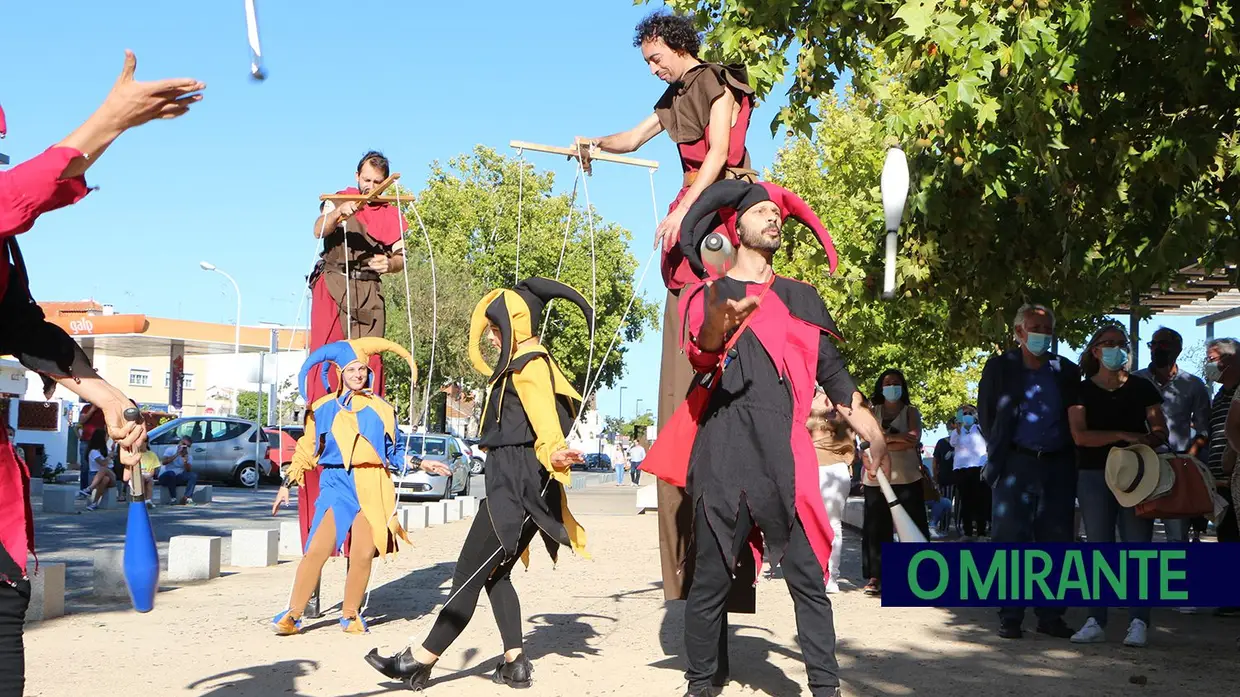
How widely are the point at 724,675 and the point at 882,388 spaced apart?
19.3 ft

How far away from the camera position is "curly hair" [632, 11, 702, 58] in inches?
263

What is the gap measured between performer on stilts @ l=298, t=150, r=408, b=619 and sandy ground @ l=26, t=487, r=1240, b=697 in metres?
1.30

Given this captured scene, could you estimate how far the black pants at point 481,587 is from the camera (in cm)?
679

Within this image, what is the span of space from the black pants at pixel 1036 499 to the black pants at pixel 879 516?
2.77 m

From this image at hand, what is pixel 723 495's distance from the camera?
19.1 feet

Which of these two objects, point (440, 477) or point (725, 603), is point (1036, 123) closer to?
point (725, 603)

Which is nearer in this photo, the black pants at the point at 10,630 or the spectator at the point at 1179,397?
the black pants at the point at 10,630

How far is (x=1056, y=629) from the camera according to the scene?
29.3ft

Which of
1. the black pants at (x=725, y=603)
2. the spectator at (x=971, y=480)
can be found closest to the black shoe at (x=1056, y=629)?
the black pants at (x=725, y=603)

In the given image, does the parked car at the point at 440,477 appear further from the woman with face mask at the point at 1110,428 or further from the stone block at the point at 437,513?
the woman with face mask at the point at 1110,428

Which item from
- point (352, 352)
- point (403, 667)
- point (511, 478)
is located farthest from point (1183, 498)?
point (352, 352)

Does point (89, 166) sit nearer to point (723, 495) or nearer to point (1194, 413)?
point (723, 495)

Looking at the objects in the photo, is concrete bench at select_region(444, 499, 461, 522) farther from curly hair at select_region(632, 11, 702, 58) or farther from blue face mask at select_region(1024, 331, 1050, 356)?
curly hair at select_region(632, 11, 702, 58)

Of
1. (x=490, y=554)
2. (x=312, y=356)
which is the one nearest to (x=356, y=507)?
(x=312, y=356)
